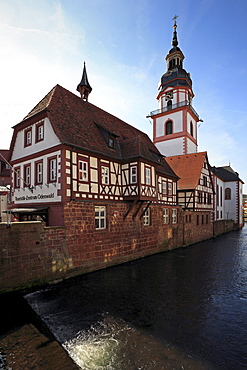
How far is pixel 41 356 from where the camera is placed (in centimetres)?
550

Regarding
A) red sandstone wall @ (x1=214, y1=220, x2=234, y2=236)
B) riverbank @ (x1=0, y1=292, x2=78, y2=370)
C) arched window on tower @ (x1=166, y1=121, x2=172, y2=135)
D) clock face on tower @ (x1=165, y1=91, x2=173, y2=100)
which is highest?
clock face on tower @ (x1=165, y1=91, x2=173, y2=100)

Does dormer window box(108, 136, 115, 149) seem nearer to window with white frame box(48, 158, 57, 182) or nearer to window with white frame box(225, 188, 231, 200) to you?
window with white frame box(48, 158, 57, 182)

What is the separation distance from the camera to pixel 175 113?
112ft

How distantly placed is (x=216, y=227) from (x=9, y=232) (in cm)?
2995

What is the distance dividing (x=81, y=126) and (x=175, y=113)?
23.6 metres

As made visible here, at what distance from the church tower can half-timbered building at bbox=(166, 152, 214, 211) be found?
15.8 feet

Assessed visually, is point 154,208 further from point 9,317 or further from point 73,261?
point 9,317

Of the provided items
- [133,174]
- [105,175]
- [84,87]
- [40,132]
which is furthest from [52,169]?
[84,87]

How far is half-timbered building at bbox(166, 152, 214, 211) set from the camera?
2572 centimetres

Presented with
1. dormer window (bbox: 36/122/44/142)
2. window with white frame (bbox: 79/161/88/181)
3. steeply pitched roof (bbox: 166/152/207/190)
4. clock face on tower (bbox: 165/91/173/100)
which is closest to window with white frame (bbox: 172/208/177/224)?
steeply pitched roof (bbox: 166/152/207/190)

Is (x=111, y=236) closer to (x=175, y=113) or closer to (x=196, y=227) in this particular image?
(x=196, y=227)

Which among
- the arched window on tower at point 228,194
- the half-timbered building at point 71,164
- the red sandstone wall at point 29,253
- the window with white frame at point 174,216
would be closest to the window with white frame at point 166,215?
the window with white frame at point 174,216

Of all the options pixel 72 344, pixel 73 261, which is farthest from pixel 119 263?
pixel 72 344

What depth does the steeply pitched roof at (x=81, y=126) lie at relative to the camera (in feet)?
42.2
